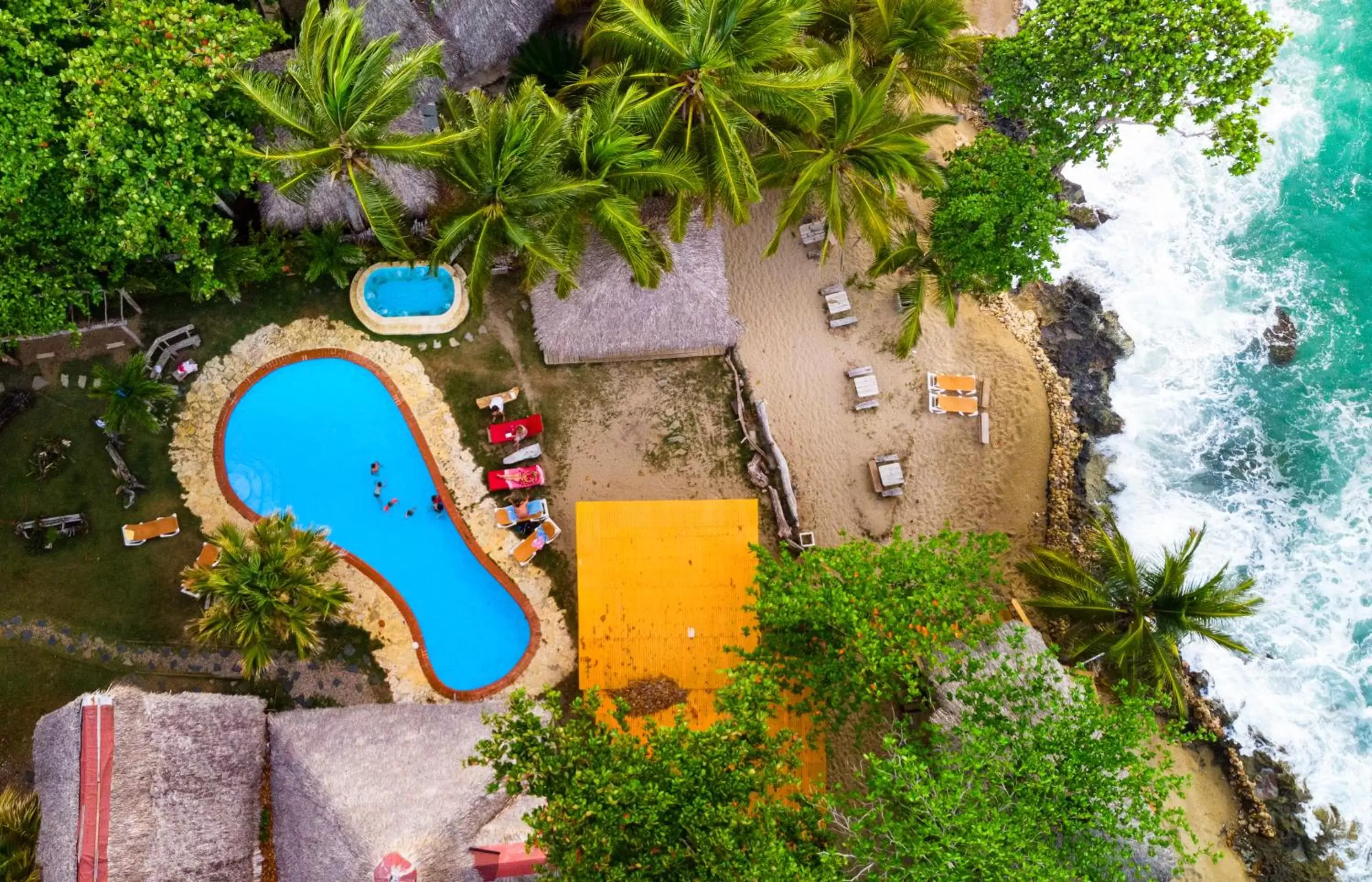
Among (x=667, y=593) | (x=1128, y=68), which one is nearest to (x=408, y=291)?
(x=667, y=593)

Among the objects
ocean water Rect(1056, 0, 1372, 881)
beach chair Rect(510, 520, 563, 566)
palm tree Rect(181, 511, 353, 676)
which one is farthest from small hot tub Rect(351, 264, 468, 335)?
ocean water Rect(1056, 0, 1372, 881)

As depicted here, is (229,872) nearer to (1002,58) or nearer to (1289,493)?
(1002,58)

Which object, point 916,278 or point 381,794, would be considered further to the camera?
point 916,278

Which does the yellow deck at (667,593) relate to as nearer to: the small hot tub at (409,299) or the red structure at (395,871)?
the red structure at (395,871)

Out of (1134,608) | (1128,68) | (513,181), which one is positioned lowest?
(1134,608)

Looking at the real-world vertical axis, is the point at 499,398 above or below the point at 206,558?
above

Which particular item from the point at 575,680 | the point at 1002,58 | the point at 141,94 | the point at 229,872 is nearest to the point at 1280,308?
the point at 1002,58

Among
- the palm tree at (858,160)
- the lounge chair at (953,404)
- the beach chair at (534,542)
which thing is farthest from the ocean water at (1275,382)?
the beach chair at (534,542)

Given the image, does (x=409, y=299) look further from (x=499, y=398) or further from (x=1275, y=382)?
(x=1275, y=382)
